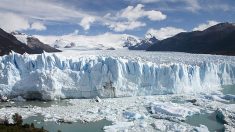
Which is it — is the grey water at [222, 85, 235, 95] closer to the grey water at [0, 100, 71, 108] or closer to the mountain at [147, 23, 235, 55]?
the grey water at [0, 100, 71, 108]

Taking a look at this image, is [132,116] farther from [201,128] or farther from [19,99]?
[19,99]

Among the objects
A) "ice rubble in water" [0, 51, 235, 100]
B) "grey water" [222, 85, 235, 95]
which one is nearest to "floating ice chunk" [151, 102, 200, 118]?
"ice rubble in water" [0, 51, 235, 100]

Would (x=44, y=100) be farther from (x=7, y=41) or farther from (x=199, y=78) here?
(x=7, y=41)

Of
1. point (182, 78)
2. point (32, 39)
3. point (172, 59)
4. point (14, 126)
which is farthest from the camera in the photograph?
point (32, 39)

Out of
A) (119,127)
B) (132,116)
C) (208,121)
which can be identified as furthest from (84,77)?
(208,121)

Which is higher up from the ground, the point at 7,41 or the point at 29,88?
the point at 7,41

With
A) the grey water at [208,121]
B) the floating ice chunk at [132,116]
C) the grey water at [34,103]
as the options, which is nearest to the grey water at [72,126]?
the floating ice chunk at [132,116]

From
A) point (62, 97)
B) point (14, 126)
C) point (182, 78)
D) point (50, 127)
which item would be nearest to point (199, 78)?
point (182, 78)

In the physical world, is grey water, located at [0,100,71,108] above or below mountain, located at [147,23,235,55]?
below

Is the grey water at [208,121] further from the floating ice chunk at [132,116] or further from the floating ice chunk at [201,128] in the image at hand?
the floating ice chunk at [132,116]

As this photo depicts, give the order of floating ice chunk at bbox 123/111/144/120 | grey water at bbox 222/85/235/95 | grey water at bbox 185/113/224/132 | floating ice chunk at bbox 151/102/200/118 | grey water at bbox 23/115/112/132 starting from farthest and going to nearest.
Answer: grey water at bbox 222/85/235/95 → floating ice chunk at bbox 151/102/200/118 → floating ice chunk at bbox 123/111/144/120 → grey water at bbox 185/113/224/132 → grey water at bbox 23/115/112/132
